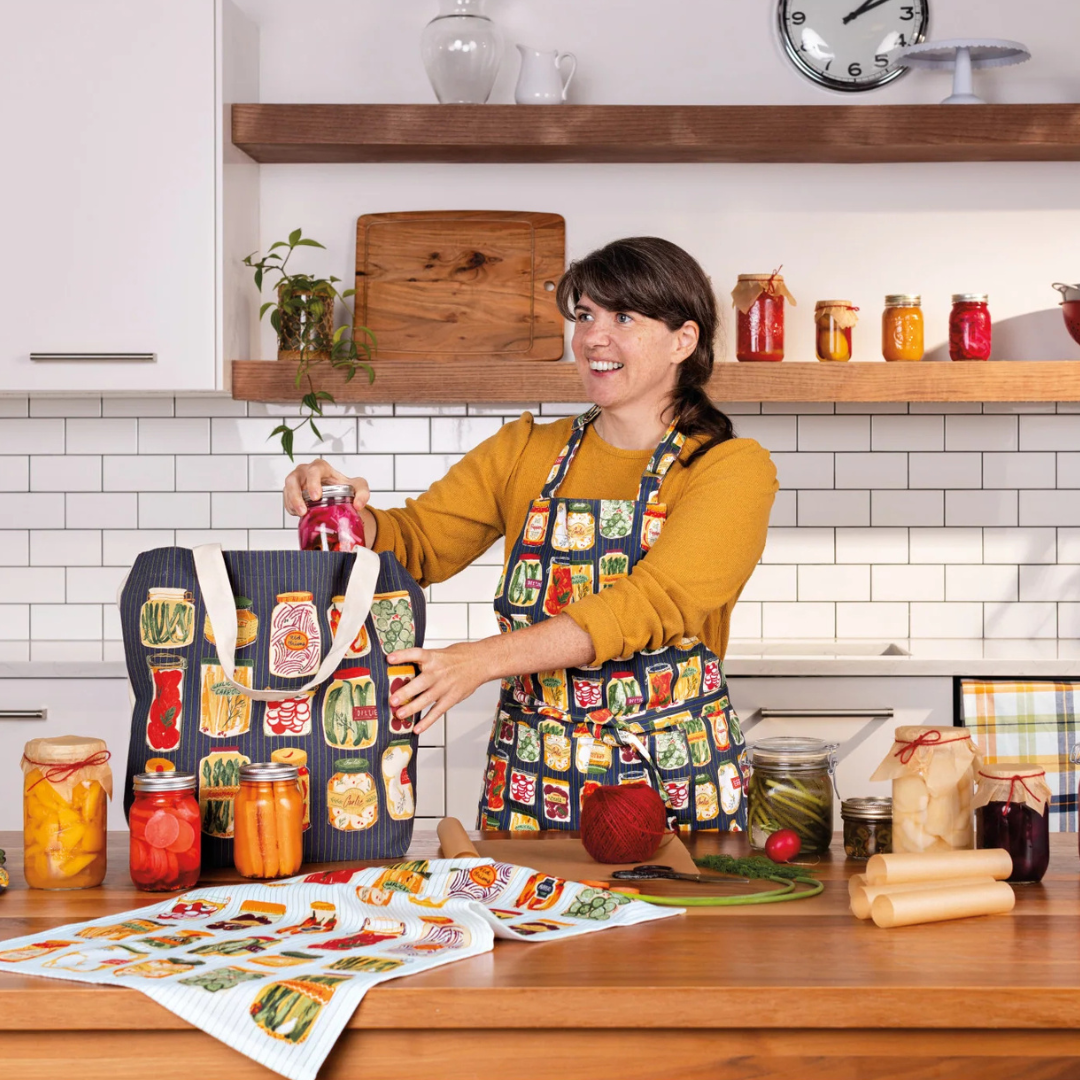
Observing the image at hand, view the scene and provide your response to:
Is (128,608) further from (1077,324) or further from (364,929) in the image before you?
(1077,324)

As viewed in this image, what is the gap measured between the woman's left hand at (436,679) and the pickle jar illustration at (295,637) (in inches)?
3.4

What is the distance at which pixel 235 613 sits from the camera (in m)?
1.37

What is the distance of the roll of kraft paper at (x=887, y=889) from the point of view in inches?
47.0

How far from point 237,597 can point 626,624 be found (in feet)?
1.62

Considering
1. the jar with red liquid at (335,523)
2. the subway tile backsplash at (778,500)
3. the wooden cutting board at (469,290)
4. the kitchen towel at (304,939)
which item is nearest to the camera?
the kitchen towel at (304,939)

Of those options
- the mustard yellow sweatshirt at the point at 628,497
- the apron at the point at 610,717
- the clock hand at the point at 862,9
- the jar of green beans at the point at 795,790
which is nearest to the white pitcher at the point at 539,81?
the clock hand at the point at 862,9

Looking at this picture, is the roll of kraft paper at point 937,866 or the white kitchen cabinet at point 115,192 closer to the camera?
the roll of kraft paper at point 937,866

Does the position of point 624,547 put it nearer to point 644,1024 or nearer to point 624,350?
point 624,350

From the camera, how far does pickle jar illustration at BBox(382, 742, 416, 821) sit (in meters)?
1.42

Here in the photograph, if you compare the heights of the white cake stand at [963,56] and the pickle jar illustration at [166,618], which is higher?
the white cake stand at [963,56]

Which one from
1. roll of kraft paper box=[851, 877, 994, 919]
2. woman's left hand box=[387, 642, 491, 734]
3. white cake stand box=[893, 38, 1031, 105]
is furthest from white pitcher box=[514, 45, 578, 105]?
roll of kraft paper box=[851, 877, 994, 919]

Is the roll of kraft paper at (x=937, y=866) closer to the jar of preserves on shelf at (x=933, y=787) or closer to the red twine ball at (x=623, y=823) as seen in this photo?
the jar of preserves on shelf at (x=933, y=787)

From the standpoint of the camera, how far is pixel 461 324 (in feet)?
10.9

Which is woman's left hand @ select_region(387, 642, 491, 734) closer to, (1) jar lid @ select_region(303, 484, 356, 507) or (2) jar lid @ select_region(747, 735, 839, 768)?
(1) jar lid @ select_region(303, 484, 356, 507)
